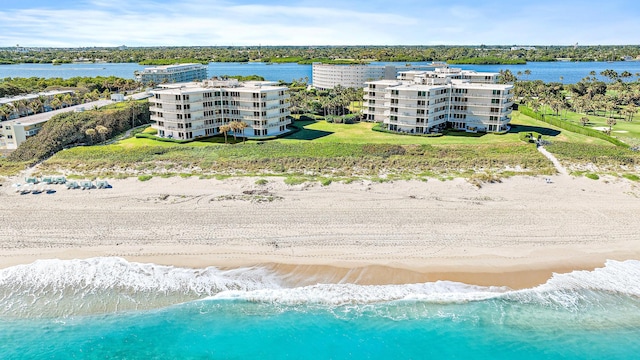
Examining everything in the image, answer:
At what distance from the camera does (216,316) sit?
2764 centimetres

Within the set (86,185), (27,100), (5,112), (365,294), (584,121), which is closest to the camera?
(365,294)

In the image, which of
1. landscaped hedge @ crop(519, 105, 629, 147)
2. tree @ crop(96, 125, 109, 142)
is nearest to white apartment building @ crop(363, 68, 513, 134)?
landscaped hedge @ crop(519, 105, 629, 147)

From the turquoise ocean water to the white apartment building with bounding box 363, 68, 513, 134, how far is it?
44948 millimetres

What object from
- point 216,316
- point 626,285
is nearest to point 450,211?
point 626,285

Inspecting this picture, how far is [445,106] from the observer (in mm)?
76312

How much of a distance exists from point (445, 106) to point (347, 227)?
47.1 m

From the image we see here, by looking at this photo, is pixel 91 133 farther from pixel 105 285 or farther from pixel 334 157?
pixel 105 285

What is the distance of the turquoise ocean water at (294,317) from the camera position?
2536 centimetres

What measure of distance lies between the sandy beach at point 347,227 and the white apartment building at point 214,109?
2273 centimetres

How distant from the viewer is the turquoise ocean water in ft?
83.2

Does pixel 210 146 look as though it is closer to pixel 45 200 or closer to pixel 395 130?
pixel 45 200

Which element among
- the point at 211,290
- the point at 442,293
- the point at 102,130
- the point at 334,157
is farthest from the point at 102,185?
the point at 442,293

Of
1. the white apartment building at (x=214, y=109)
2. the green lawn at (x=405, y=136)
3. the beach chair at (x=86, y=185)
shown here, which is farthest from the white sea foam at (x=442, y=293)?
the white apartment building at (x=214, y=109)

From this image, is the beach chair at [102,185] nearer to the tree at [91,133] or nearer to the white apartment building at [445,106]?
the tree at [91,133]
